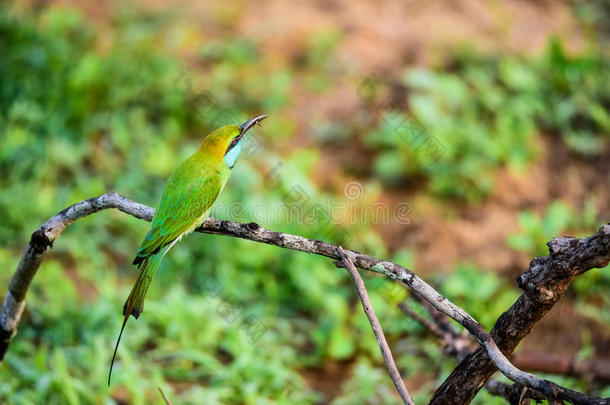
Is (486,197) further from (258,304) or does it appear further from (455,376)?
(455,376)

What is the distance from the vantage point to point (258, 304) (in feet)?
13.1

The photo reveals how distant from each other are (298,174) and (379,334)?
3079 mm

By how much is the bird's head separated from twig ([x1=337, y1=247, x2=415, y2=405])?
926 millimetres

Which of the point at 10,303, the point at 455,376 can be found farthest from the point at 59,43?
the point at 455,376

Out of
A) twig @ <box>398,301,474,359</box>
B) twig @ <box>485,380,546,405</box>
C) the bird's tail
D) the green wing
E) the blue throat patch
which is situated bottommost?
twig @ <box>485,380,546,405</box>

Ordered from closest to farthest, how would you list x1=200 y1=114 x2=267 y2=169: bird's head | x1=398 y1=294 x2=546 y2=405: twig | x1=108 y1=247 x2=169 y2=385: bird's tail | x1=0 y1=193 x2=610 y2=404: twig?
x1=0 y1=193 x2=610 y2=404: twig, x1=108 y1=247 x2=169 y2=385: bird's tail, x1=398 y1=294 x2=546 y2=405: twig, x1=200 y1=114 x2=267 y2=169: bird's head

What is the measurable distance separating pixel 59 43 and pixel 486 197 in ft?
12.8

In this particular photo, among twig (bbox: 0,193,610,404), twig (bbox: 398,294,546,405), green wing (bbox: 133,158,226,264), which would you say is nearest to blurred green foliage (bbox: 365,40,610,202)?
twig (bbox: 398,294,546,405)

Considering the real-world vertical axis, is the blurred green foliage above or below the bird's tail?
above

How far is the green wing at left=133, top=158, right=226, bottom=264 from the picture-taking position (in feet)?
7.70

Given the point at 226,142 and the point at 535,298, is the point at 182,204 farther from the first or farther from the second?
the point at 535,298

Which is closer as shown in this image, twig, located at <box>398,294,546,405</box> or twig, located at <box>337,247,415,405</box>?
twig, located at <box>337,247,415,405</box>

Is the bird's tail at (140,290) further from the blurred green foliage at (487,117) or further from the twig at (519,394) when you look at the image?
the blurred green foliage at (487,117)

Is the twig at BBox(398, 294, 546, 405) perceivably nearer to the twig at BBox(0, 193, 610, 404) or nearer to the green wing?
the twig at BBox(0, 193, 610, 404)
